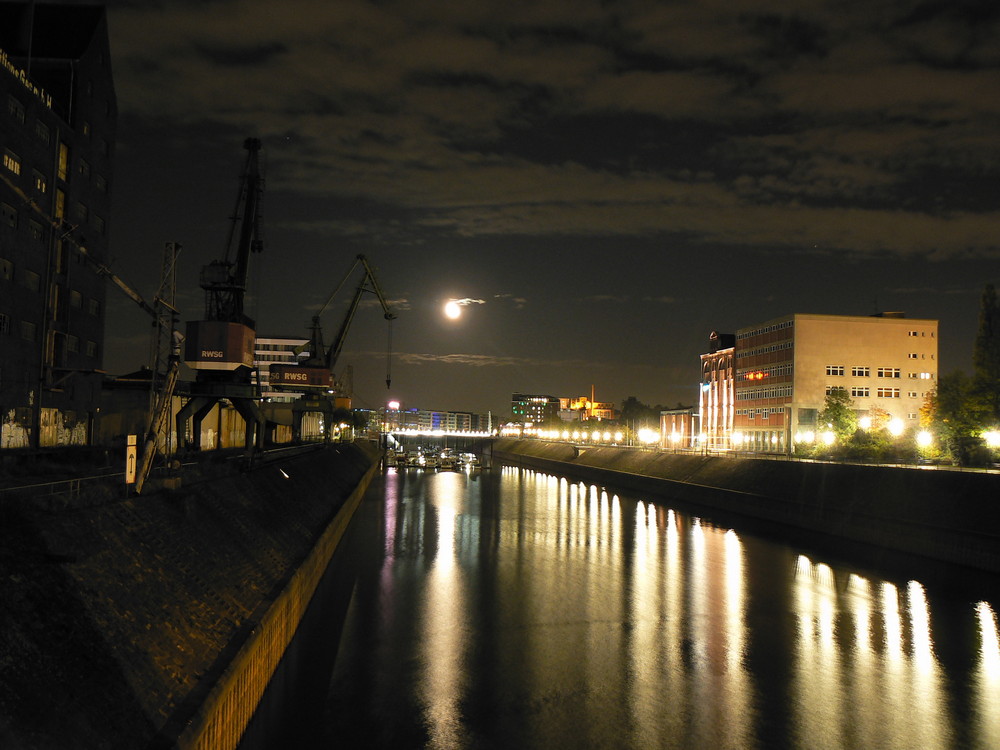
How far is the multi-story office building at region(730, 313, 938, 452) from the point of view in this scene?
78812 mm

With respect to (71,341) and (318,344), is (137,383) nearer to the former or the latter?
(71,341)

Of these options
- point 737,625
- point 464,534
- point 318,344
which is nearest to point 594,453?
point 318,344

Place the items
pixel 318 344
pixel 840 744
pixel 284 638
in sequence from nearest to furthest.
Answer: pixel 840 744
pixel 284 638
pixel 318 344

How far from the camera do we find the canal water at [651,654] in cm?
1495

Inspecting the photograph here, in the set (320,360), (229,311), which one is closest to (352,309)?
(320,360)

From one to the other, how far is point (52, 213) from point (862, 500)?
45082 millimetres

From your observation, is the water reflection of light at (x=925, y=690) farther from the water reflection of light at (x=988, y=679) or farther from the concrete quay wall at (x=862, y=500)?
the concrete quay wall at (x=862, y=500)

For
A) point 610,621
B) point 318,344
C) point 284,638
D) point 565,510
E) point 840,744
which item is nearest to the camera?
point 840,744

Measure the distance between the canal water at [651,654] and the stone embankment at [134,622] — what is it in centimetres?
301

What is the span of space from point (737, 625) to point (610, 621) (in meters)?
3.86

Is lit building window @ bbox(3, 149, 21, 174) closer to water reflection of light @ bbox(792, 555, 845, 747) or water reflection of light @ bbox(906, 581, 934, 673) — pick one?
water reflection of light @ bbox(792, 555, 845, 747)

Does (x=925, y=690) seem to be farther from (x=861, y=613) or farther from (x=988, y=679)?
(x=861, y=613)

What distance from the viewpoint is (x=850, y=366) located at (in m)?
79.9

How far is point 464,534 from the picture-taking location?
43.1 m
